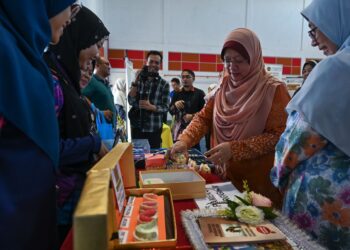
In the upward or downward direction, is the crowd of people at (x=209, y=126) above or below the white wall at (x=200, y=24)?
below

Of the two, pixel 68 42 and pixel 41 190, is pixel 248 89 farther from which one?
pixel 41 190

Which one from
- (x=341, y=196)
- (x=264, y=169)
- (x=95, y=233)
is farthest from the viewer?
(x=264, y=169)

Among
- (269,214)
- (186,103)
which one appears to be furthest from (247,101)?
(186,103)

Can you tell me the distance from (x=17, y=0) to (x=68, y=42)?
1.50 feet

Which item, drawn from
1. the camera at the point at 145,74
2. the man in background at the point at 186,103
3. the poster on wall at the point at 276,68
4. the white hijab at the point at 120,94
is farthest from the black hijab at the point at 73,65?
the poster on wall at the point at 276,68

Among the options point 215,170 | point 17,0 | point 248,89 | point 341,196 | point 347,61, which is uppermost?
point 17,0

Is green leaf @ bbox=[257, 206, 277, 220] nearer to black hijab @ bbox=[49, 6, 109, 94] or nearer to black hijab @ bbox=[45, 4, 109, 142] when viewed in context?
black hijab @ bbox=[45, 4, 109, 142]

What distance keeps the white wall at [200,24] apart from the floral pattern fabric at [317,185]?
5.31 metres

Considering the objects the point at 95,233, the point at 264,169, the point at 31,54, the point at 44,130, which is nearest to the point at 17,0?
the point at 31,54

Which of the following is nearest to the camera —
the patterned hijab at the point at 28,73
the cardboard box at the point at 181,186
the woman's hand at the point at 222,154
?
the patterned hijab at the point at 28,73

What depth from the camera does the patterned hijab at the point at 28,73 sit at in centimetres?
53

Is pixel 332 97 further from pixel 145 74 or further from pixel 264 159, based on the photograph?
pixel 145 74

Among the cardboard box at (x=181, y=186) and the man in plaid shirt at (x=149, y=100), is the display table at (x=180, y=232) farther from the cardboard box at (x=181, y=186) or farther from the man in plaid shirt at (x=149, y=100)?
the man in plaid shirt at (x=149, y=100)

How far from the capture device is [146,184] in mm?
898
